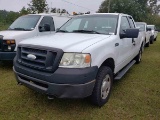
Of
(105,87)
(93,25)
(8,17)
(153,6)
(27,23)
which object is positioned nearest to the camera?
(105,87)

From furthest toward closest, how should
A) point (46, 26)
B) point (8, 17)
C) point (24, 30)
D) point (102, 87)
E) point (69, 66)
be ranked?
point (8, 17)
point (24, 30)
point (46, 26)
point (102, 87)
point (69, 66)

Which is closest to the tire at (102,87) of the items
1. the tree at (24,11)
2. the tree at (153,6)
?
the tree at (24,11)

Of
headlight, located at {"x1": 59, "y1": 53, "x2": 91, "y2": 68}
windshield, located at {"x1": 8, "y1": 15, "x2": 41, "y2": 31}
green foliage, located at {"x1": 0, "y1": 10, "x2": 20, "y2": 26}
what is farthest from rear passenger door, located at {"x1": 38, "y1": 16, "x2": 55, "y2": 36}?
green foliage, located at {"x1": 0, "y1": 10, "x2": 20, "y2": 26}

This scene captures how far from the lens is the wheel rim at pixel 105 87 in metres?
3.67

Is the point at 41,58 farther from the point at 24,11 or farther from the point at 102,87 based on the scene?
the point at 24,11

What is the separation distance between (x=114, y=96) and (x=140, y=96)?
563mm

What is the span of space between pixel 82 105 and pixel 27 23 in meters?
4.36

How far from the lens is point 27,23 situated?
699cm

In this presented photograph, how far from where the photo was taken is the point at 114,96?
4203 millimetres

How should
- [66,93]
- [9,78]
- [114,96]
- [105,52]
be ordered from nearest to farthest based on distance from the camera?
[66,93]
[105,52]
[114,96]
[9,78]

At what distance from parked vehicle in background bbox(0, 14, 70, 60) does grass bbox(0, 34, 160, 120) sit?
1.16 meters

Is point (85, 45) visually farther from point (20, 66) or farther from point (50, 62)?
point (20, 66)

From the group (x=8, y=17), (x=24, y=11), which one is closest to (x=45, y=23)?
(x=24, y=11)

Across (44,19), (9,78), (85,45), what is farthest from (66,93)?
(44,19)
